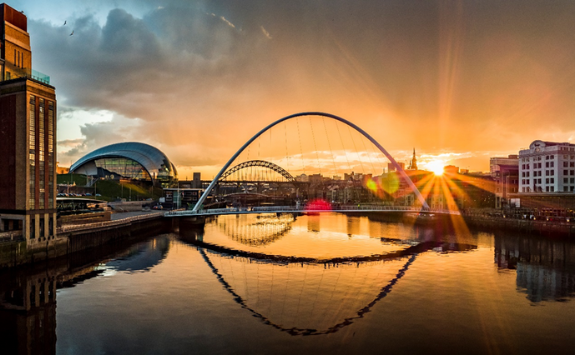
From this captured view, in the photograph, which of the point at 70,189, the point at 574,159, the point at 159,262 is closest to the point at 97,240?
the point at 159,262

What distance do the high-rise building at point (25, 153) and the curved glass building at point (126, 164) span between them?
84.9 m

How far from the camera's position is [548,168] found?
75.3m

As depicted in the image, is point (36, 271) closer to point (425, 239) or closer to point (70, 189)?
point (425, 239)

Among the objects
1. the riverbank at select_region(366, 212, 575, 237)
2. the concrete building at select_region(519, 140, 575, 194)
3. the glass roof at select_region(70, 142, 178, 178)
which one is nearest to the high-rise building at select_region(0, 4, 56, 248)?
the riverbank at select_region(366, 212, 575, 237)

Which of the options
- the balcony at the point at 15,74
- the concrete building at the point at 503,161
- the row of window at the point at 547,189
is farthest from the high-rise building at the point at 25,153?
the concrete building at the point at 503,161

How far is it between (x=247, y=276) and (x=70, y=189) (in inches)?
2878

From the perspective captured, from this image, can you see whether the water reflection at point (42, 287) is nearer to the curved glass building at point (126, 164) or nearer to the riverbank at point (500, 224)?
the riverbank at point (500, 224)

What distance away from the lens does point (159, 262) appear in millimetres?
36875

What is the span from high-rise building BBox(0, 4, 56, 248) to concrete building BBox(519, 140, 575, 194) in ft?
272

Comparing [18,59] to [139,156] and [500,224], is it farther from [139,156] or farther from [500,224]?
[139,156]

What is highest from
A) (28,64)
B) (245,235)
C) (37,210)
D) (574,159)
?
(28,64)

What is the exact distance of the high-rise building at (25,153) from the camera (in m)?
32.1

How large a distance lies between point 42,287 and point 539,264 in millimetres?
42526

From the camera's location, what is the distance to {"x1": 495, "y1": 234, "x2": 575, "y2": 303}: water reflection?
26562mm
